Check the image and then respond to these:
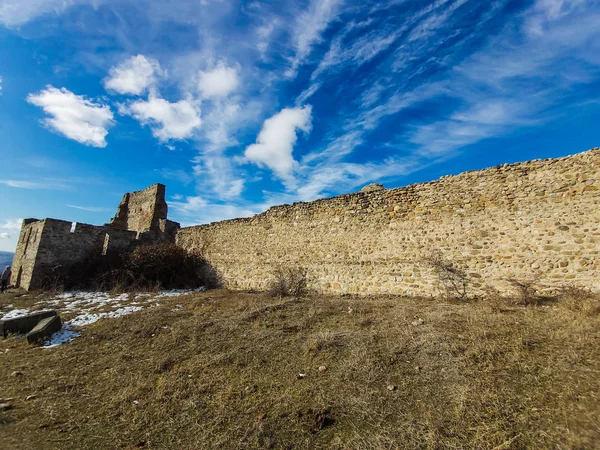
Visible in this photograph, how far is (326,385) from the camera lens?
12.1 ft

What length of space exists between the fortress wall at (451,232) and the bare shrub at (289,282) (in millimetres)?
269

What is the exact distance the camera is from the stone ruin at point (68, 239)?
1280 centimetres

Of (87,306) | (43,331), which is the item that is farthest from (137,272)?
(43,331)

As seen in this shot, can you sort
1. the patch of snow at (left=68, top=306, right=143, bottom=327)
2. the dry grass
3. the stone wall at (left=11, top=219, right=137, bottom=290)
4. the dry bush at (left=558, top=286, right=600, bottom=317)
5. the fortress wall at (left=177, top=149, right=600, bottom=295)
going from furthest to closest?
the stone wall at (left=11, top=219, right=137, bottom=290)
the patch of snow at (left=68, top=306, right=143, bottom=327)
the fortress wall at (left=177, top=149, right=600, bottom=295)
the dry bush at (left=558, top=286, right=600, bottom=317)
the dry grass

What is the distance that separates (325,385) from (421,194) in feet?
22.1

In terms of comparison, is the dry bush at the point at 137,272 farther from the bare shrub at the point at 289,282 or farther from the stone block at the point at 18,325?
the stone block at the point at 18,325

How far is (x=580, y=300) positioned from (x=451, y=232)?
2.98 meters

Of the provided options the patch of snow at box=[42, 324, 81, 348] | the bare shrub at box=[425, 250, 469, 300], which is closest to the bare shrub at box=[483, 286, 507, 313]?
the bare shrub at box=[425, 250, 469, 300]

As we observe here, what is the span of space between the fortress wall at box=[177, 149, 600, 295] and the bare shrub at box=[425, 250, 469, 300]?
0.14 m

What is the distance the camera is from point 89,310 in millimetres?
8359

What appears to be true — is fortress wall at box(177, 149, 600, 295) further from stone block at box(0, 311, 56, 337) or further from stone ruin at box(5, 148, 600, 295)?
stone block at box(0, 311, 56, 337)

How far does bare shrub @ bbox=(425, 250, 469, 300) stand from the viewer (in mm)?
7652

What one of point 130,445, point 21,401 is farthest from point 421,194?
point 21,401

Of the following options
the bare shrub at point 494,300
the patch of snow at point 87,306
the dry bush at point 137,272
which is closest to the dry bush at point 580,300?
the bare shrub at point 494,300
